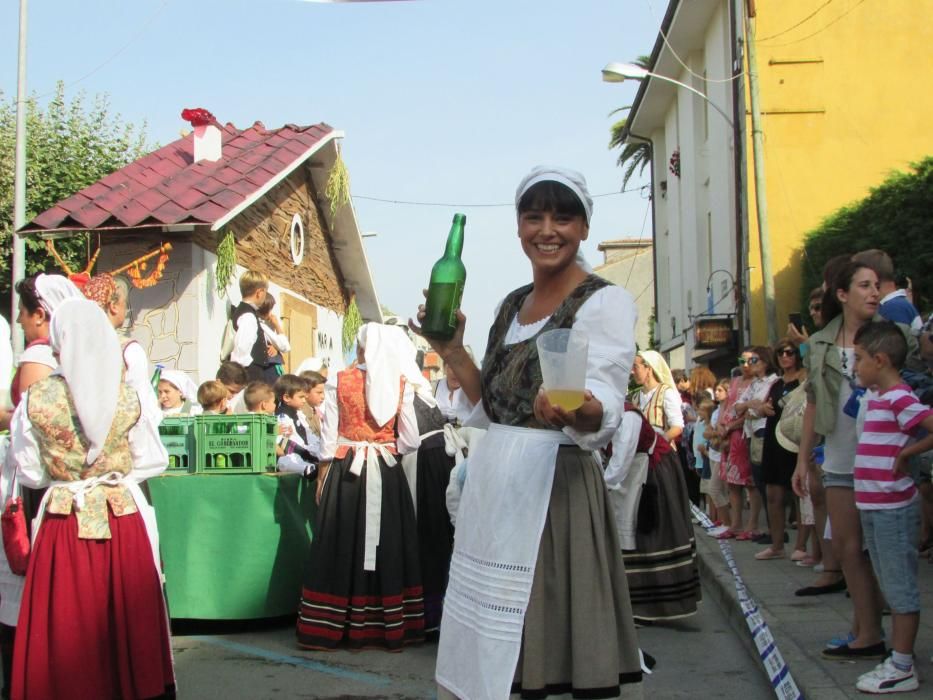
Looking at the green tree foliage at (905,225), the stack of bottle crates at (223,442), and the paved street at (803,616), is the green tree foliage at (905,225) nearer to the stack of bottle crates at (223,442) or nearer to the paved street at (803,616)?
the paved street at (803,616)

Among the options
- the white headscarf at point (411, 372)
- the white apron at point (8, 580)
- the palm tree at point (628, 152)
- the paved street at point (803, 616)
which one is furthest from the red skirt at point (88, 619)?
the palm tree at point (628, 152)

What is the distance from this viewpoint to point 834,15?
20.4 m

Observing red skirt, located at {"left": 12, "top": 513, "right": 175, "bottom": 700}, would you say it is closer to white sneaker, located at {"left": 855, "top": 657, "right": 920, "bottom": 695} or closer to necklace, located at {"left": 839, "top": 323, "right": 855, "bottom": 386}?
white sneaker, located at {"left": 855, "top": 657, "right": 920, "bottom": 695}

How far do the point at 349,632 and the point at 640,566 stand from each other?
6.48 feet

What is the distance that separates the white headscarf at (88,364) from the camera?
444 cm

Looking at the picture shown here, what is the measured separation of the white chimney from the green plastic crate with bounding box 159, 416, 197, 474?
6625mm

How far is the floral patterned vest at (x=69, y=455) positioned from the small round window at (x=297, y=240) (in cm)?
1121

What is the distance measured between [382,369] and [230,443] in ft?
3.88

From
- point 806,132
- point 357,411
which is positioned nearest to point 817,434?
point 357,411

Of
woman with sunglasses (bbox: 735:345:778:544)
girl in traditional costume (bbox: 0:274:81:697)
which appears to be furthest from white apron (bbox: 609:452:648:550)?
girl in traditional costume (bbox: 0:274:81:697)

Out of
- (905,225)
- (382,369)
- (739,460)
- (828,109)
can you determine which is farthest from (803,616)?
(828,109)

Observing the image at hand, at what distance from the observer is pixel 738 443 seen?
1042 cm

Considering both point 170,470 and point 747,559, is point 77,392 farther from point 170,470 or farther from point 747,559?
point 747,559

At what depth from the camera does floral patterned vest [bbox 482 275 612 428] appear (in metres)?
3.09
